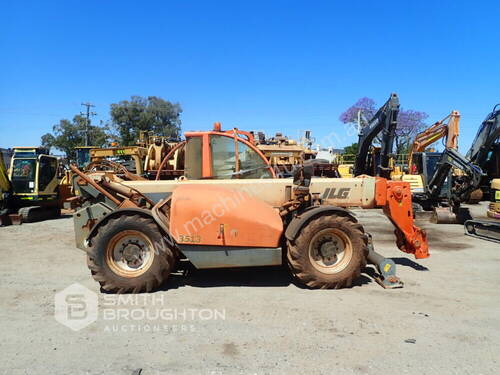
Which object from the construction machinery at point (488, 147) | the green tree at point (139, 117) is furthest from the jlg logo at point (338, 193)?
the green tree at point (139, 117)

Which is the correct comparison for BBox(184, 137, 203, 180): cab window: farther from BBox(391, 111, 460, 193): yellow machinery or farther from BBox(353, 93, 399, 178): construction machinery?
BBox(391, 111, 460, 193): yellow machinery

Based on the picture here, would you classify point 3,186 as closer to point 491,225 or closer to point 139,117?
point 491,225

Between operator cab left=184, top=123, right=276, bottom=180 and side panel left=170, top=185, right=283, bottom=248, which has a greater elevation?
operator cab left=184, top=123, right=276, bottom=180

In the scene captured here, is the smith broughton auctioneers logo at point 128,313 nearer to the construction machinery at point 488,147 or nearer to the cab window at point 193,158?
the cab window at point 193,158

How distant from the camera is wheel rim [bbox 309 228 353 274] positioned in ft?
15.9

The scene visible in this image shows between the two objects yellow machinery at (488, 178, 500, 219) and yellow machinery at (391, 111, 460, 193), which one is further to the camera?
yellow machinery at (391, 111, 460, 193)

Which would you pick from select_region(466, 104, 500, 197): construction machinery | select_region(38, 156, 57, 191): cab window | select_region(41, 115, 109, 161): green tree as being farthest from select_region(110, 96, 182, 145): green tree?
select_region(466, 104, 500, 197): construction machinery

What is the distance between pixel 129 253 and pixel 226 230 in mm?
1473

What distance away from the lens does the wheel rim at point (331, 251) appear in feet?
15.9

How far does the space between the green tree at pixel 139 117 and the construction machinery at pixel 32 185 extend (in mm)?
30556

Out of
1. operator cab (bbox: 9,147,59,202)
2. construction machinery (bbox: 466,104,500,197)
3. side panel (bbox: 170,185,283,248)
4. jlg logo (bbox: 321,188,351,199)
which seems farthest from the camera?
operator cab (bbox: 9,147,59,202)

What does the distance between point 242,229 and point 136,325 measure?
1.73m

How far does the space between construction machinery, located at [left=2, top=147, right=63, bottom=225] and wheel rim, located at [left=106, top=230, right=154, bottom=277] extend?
960 centimetres

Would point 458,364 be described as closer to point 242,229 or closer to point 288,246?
point 288,246
